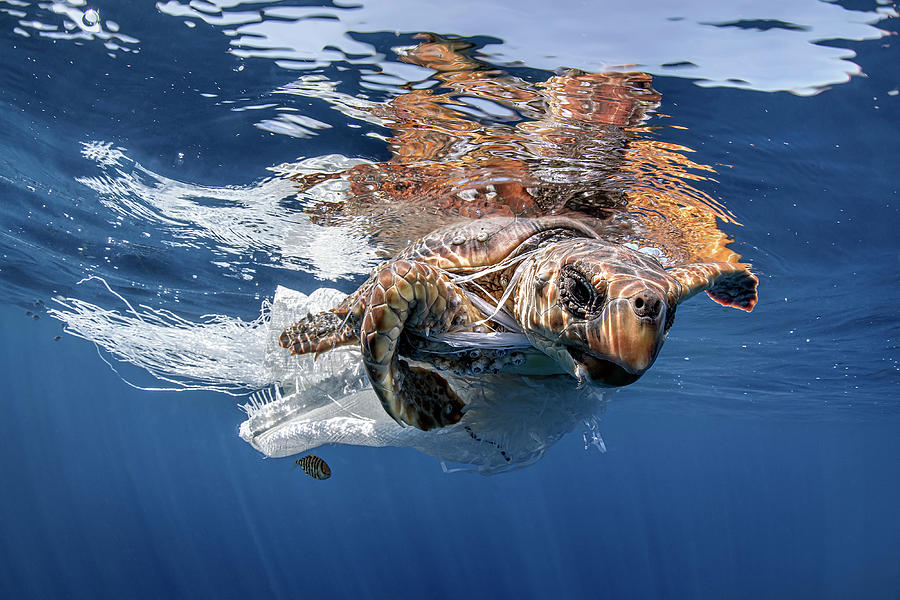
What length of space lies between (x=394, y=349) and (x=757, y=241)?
7.52 m

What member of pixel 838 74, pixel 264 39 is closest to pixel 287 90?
pixel 264 39

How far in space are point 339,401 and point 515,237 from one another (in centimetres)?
273

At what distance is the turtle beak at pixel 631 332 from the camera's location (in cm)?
193

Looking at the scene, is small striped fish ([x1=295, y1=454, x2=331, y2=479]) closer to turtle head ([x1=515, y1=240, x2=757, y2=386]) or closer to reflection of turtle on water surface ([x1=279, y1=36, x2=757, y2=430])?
reflection of turtle on water surface ([x1=279, y1=36, x2=757, y2=430])

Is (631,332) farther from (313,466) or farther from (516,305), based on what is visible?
(313,466)

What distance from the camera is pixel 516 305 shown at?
9.12 ft

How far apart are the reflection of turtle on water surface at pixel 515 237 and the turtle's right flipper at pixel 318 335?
0.02 metres

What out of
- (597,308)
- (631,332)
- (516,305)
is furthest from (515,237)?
(631,332)

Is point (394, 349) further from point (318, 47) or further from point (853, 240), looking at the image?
point (853, 240)


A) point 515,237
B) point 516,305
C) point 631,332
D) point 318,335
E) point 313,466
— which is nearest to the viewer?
point 631,332

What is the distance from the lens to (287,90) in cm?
484

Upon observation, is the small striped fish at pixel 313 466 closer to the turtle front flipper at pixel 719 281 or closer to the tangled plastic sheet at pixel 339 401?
the tangled plastic sheet at pixel 339 401

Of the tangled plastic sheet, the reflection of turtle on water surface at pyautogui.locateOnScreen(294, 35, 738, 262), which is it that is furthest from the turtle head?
the reflection of turtle on water surface at pyautogui.locateOnScreen(294, 35, 738, 262)

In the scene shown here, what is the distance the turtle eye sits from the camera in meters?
2.14
